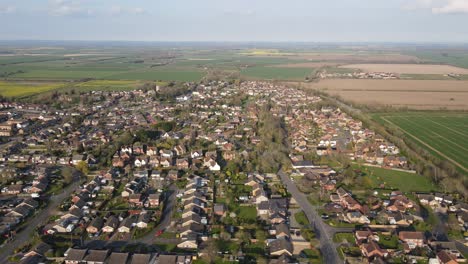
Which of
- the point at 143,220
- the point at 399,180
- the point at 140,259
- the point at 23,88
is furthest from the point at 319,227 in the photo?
the point at 23,88

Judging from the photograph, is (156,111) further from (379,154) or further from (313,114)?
(379,154)

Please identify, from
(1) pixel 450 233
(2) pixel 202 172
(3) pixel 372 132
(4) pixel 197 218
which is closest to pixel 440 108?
(3) pixel 372 132

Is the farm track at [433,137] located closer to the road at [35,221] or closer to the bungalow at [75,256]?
the bungalow at [75,256]

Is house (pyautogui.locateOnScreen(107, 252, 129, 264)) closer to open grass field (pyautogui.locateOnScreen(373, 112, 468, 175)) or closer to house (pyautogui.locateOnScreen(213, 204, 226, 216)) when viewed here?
house (pyautogui.locateOnScreen(213, 204, 226, 216))

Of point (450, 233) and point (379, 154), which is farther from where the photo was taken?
point (379, 154)

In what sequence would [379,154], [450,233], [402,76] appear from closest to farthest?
[450,233] < [379,154] < [402,76]

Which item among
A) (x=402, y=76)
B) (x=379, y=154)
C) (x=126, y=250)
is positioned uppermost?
(x=402, y=76)

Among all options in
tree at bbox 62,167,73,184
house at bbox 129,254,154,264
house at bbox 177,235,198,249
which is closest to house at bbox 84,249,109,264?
house at bbox 129,254,154,264

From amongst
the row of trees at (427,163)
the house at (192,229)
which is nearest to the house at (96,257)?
the house at (192,229)
